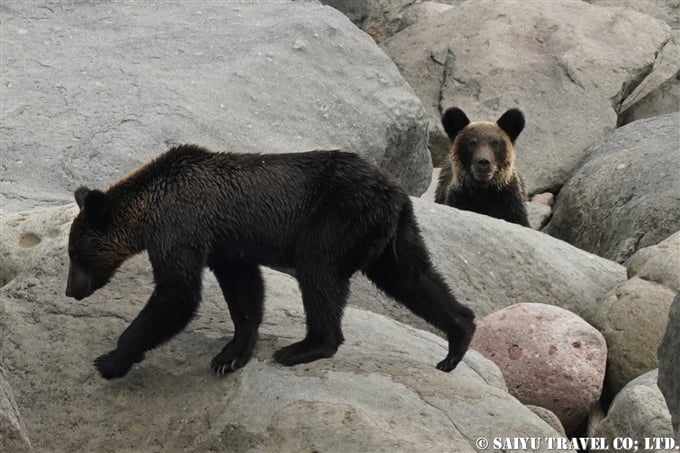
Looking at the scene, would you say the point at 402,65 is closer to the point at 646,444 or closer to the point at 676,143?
the point at 676,143

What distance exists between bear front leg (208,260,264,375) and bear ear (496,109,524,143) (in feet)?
23.0

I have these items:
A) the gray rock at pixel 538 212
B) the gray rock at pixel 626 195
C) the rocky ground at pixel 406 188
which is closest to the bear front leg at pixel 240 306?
the rocky ground at pixel 406 188

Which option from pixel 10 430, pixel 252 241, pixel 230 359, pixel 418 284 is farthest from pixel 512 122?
pixel 10 430

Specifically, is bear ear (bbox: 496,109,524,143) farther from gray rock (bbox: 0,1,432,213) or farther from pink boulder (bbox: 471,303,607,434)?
pink boulder (bbox: 471,303,607,434)

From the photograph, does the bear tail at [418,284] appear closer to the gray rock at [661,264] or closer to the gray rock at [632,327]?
the gray rock at [632,327]

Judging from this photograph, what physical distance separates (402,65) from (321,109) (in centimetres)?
591

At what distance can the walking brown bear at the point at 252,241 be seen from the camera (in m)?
7.61

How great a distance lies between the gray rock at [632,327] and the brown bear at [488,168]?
362 cm

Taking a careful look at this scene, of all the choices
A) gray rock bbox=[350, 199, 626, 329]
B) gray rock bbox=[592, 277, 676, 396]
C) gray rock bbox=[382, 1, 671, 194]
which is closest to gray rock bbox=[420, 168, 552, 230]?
gray rock bbox=[382, 1, 671, 194]

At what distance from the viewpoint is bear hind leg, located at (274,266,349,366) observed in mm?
7695

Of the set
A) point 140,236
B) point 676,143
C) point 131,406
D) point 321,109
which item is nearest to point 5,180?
point 321,109

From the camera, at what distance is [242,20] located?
1469 cm

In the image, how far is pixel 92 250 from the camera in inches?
319

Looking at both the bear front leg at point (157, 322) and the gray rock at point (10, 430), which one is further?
the bear front leg at point (157, 322)
